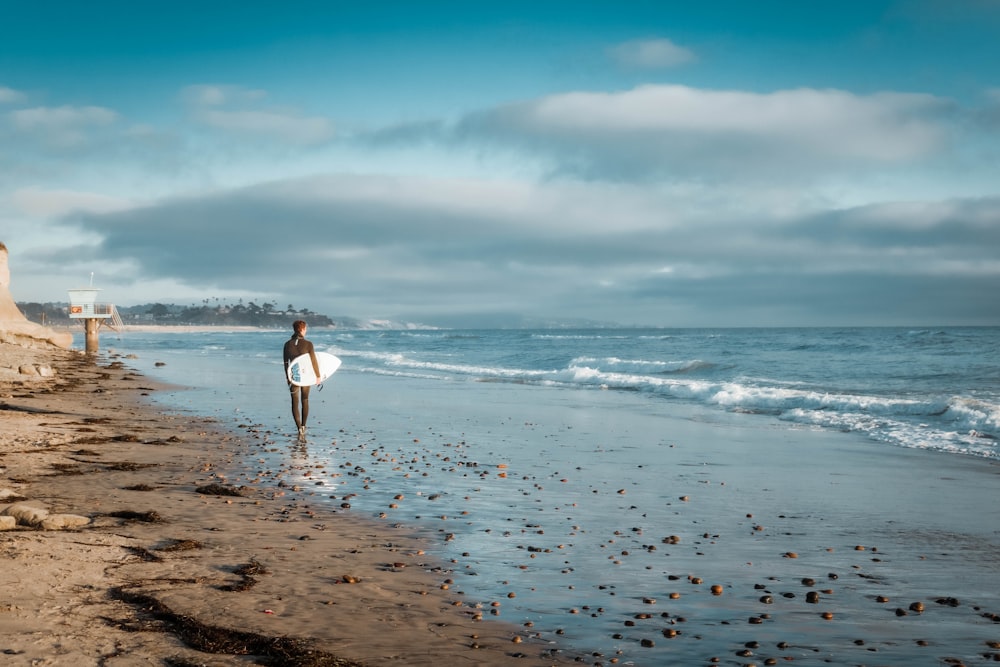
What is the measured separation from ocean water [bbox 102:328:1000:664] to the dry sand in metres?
0.54

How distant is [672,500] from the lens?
10.7 m

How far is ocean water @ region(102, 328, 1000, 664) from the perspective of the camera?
613 centimetres

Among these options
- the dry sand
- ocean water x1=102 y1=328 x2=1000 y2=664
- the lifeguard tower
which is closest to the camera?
the dry sand

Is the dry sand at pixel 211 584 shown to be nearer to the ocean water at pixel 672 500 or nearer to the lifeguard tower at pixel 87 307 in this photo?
the ocean water at pixel 672 500

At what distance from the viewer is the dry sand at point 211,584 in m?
5.29

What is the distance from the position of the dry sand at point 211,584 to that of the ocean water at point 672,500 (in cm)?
54

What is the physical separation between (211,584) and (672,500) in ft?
20.1

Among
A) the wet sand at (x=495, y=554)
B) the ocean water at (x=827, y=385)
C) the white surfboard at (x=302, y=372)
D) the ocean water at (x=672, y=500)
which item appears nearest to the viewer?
the wet sand at (x=495, y=554)

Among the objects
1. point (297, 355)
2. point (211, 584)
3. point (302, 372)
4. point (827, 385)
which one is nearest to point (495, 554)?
Answer: point (211, 584)

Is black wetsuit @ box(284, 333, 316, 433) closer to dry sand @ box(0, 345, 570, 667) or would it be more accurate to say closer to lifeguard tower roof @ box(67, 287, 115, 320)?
dry sand @ box(0, 345, 570, 667)

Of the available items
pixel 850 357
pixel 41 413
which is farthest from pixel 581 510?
pixel 850 357

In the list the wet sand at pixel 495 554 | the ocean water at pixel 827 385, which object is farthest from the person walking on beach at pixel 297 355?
the ocean water at pixel 827 385

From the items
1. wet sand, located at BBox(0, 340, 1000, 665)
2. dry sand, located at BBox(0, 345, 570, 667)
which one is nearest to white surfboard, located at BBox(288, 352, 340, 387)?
wet sand, located at BBox(0, 340, 1000, 665)

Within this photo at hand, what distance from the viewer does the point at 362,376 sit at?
126ft
